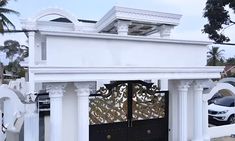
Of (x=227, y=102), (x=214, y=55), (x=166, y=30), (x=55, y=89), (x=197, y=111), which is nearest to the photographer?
(x=55, y=89)

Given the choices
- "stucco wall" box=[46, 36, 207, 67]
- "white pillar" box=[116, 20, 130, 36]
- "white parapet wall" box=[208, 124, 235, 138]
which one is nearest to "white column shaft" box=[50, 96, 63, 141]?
"stucco wall" box=[46, 36, 207, 67]

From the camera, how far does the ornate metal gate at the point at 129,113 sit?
703 centimetres

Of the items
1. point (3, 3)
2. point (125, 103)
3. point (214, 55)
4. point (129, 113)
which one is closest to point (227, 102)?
point (129, 113)

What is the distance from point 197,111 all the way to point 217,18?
15.9 metres

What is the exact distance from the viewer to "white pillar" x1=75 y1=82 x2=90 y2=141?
6582 mm

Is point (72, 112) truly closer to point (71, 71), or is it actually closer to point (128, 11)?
point (71, 71)

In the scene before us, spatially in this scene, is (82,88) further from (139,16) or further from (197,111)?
(139,16)

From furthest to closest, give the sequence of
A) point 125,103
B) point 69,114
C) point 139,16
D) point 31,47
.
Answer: point 31,47
point 139,16
point 125,103
point 69,114

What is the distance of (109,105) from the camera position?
23.4 feet

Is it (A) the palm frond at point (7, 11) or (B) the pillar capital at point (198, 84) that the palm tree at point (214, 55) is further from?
(B) the pillar capital at point (198, 84)

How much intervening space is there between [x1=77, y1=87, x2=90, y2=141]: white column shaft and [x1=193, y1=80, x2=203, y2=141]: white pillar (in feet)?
10.8

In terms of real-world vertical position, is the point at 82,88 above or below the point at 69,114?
above

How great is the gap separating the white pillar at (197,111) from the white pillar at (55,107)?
3.93m

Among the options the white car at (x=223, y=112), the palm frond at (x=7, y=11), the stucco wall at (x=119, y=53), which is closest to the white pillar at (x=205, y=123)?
the stucco wall at (x=119, y=53)
